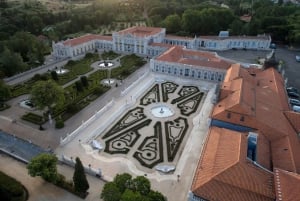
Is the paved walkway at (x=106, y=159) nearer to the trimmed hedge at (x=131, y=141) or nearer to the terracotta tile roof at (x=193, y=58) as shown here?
the trimmed hedge at (x=131, y=141)

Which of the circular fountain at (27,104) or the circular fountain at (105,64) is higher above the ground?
the circular fountain at (105,64)

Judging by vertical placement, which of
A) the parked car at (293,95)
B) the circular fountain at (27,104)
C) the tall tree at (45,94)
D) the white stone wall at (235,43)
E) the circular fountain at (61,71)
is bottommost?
the circular fountain at (27,104)

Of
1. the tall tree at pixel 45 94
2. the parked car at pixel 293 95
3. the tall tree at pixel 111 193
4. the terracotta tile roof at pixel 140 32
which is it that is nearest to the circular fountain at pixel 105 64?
the terracotta tile roof at pixel 140 32

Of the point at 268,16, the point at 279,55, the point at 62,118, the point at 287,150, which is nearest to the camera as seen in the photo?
the point at 287,150

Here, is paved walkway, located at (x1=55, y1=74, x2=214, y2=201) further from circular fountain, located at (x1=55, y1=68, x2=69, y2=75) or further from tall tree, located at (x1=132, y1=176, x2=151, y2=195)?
circular fountain, located at (x1=55, y1=68, x2=69, y2=75)

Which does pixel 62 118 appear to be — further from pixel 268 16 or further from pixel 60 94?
pixel 268 16

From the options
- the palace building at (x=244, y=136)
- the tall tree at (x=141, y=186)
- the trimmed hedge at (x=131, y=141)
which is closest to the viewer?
the palace building at (x=244, y=136)

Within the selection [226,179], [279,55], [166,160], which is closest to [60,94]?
[166,160]

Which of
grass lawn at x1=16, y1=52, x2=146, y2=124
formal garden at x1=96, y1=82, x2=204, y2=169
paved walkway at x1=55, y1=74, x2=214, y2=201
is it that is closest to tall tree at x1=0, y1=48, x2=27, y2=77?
grass lawn at x1=16, y1=52, x2=146, y2=124
